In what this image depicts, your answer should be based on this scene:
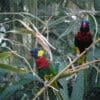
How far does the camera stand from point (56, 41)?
5.20 ft

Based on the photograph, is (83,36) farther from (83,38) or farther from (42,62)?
(42,62)

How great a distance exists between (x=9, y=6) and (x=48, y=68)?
705 mm

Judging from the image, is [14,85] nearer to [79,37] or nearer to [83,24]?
[83,24]

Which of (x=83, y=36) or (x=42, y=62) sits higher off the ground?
(x=42, y=62)

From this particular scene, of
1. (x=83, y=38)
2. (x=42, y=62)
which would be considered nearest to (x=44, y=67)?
(x=42, y=62)

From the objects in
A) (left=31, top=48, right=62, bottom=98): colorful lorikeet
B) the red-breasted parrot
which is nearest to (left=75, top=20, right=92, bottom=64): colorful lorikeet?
the red-breasted parrot

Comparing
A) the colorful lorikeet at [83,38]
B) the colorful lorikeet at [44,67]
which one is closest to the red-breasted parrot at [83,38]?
the colorful lorikeet at [83,38]

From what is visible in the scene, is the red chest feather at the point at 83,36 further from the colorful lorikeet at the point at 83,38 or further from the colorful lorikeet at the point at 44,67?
the colorful lorikeet at the point at 44,67

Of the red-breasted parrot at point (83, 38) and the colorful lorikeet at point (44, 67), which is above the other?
the colorful lorikeet at point (44, 67)

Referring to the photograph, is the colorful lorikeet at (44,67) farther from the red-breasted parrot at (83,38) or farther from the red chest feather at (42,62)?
the red-breasted parrot at (83,38)

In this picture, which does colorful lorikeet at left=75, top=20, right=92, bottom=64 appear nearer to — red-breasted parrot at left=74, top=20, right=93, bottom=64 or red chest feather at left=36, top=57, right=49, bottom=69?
red-breasted parrot at left=74, top=20, right=93, bottom=64

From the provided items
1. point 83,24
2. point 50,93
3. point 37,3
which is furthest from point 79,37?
point 50,93

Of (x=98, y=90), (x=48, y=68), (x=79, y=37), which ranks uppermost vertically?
(x=48, y=68)

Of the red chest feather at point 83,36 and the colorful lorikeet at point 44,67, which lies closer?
the colorful lorikeet at point 44,67
